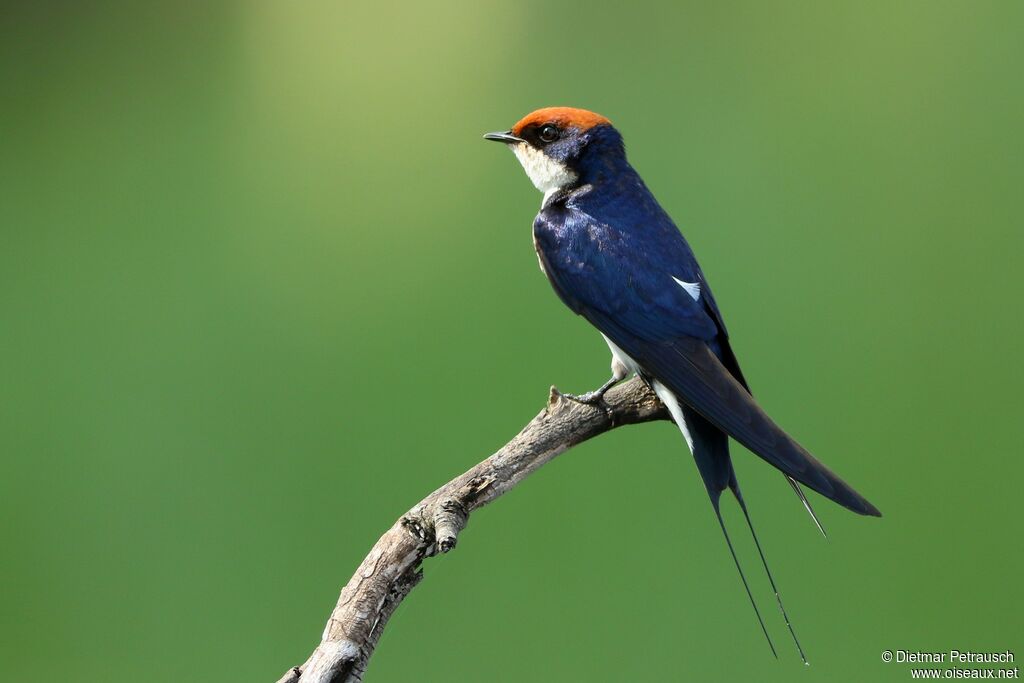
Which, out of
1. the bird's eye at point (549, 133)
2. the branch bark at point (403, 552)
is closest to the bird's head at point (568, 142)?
the bird's eye at point (549, 133)

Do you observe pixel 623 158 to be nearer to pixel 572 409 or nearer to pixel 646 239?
pixel 646 239

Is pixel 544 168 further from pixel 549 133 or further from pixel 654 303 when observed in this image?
pixel 654 303

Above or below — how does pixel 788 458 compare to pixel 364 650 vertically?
above

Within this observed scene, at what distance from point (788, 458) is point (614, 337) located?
27 cm

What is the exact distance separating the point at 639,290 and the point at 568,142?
0.24 meters

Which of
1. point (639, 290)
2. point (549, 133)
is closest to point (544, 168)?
point (549, 133)

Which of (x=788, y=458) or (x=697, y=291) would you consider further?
(x=697, y=291)

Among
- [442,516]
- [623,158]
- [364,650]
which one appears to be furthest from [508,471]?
[623,158]

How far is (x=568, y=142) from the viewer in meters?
1.37

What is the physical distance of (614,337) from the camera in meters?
1.24

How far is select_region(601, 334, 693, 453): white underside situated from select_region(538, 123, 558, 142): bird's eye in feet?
0.93

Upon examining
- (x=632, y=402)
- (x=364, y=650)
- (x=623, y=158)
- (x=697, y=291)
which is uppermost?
(x=623, y=158)

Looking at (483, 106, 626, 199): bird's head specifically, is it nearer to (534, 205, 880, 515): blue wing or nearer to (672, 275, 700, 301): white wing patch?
(534, 205, 880, 515): blue wing

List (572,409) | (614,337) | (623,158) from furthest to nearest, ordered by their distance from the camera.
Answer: (623,158) → (614,337) → (572,409)
